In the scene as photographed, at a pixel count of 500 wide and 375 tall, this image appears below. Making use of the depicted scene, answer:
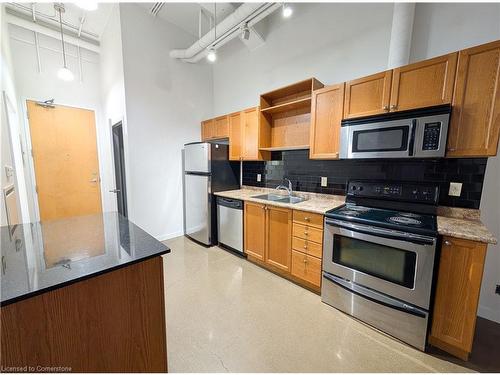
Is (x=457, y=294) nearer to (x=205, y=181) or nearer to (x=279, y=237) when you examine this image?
(x=279, y=237)

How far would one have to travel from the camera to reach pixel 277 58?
304 centimetres

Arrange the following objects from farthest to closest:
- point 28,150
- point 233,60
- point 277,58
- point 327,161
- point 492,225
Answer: point 233,60 → point 28,150 → point 277,58 → point 327,161 → point 492,225

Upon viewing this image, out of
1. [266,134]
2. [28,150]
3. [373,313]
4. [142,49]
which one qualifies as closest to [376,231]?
[373,313]

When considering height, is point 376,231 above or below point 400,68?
below

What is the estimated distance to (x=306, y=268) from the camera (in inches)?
85.7

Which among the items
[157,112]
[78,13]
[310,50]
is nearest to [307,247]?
[310,50]

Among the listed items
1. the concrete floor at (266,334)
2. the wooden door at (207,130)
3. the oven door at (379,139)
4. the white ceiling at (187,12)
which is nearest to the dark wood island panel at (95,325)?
the concrete floor at (266,334)

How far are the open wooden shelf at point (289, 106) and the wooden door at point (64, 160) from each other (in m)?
3.55

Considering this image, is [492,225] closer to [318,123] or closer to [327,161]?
[327,161]

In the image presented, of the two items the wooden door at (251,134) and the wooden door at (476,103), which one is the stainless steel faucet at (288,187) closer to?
the wooden door at (251,134)

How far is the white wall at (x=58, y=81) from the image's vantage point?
127 inches

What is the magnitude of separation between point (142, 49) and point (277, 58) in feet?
6.80

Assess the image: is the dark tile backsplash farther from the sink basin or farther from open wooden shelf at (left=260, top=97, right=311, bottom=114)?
open wooden shelf at (left=260, top=97, right=311, bottom=114)

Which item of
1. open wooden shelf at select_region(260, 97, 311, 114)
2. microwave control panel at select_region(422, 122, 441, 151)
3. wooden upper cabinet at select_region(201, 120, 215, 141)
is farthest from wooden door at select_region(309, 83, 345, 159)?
wooden upper cabinet at select_region(201, 120, 215, 141)
